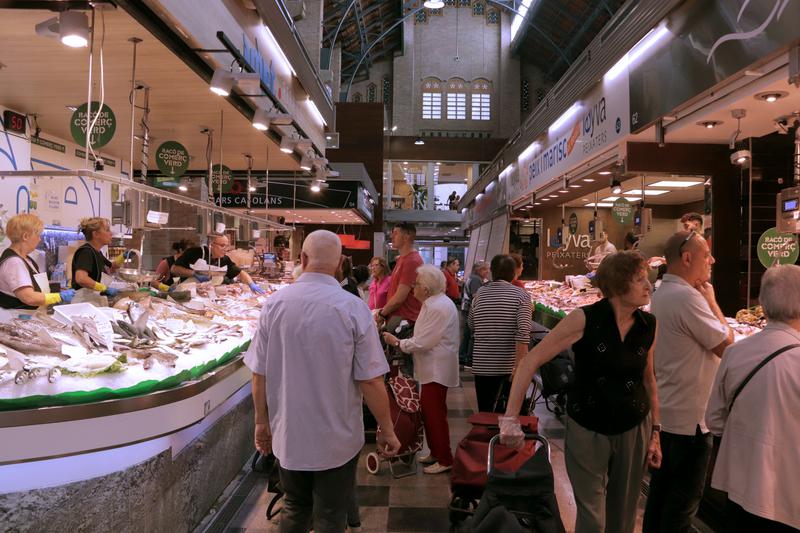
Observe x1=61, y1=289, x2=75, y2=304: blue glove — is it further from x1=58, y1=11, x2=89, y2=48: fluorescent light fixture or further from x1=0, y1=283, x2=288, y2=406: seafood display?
x1=58, y1=11, x2=89, y2=48: fluorescent light fixture

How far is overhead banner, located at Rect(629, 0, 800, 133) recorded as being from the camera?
11.1 feet

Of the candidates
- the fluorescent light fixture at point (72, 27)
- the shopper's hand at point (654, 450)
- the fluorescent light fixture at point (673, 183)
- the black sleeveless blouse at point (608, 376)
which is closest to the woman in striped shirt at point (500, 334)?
the shopper's hand at point (654, 450)

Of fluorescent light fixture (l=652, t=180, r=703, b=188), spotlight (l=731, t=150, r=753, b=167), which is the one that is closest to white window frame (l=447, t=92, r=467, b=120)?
fluorescent light fixture (l=652, t=180, r=703, b=188)

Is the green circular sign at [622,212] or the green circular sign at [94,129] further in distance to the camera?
the green circular sign at [622,212]

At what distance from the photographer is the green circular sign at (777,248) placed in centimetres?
523

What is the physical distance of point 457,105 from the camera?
3009 cm

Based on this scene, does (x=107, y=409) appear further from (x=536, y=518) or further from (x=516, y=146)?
(x=516, y=146)

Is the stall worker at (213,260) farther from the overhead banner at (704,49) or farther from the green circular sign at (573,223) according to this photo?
the green circular sign at (573,223)

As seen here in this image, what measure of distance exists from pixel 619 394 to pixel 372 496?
2161 mm

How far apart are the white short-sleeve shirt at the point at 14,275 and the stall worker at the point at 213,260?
2299 mm

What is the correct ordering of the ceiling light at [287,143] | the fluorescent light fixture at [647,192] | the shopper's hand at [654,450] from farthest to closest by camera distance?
the fluorescent light fixture at [647,192] → the ceiling light at [287,143] → the shopper's hand at [654,450]

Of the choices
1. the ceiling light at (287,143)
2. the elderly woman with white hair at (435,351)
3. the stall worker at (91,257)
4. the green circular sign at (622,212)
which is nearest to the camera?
the elderly woman with white hair at (435,351)

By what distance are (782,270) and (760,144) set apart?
460 centimetres

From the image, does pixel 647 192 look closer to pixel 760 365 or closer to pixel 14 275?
pixel 760 365
